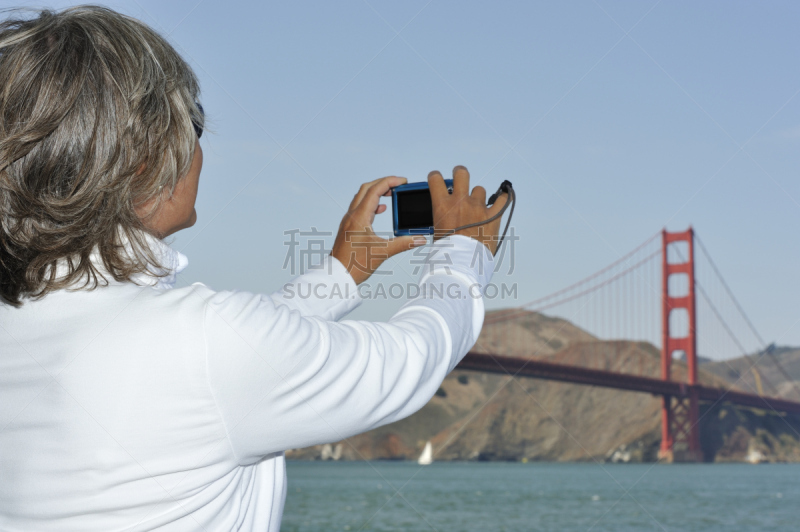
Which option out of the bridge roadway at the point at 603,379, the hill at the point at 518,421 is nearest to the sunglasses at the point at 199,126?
the bridge roadway at the point at 603,379

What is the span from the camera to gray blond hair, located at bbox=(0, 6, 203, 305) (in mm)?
633

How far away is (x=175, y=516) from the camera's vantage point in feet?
2.11

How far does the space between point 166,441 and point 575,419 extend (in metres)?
49.9

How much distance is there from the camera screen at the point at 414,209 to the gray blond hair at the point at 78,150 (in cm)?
43

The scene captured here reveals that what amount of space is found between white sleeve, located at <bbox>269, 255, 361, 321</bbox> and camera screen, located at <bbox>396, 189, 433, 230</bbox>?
6.1 inches

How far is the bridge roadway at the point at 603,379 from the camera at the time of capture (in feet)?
51.5

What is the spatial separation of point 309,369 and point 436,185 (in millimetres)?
355

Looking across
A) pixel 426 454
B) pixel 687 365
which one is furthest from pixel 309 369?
pixel 426 454

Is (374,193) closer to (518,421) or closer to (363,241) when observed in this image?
(363,241)

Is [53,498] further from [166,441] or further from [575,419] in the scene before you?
[575,419]

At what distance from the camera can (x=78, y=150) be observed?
2.09ft

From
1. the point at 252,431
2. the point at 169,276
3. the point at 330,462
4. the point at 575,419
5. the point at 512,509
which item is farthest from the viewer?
the point at 330,462

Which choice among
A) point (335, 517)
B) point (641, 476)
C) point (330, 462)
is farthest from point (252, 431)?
point (330, 462)

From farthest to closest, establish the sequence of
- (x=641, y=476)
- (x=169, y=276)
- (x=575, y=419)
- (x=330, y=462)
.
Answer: (x=330, y=462) → (x=575, y=419) → (x=641, y=476) → (x=169, y=276)
